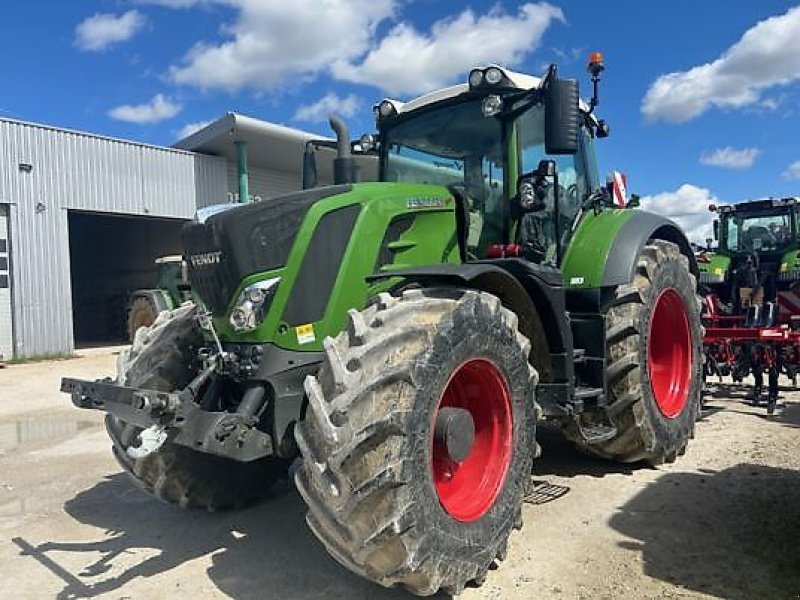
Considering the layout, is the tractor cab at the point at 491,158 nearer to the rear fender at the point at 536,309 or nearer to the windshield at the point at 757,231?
the rear fender at the point at 536,309

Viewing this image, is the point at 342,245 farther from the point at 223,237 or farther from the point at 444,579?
the point at 444,579

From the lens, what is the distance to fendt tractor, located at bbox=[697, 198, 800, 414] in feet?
25.1

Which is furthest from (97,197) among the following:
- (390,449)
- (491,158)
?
(390,449)

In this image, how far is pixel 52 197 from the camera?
16.8 m

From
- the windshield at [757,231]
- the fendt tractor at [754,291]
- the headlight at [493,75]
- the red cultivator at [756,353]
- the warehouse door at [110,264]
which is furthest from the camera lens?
the warehouse door at [110,264]

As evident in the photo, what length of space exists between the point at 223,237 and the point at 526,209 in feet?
6.92

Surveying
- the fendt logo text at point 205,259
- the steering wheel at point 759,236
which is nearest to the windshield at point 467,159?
the fendt logo text at point 205,259

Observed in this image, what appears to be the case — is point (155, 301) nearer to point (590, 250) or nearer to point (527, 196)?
point (590, 250)

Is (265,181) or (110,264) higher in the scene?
(265,181)

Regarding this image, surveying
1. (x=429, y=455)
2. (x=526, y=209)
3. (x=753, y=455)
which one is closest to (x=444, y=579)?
(x=429, y=455)

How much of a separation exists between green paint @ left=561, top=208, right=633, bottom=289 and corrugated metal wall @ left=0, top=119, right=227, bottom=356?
14230 millimetres

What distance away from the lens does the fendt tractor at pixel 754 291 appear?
765 centimetres

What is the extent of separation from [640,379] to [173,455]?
3197 mm

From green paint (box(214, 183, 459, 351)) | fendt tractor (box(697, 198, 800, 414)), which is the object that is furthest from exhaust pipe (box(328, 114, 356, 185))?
fendt tractor (box(697, 198, 800, 414))
